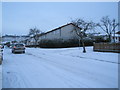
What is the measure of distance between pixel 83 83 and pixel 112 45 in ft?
48.1

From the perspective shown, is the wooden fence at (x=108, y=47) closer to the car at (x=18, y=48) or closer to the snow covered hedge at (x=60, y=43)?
the car at (x=18, y=48)

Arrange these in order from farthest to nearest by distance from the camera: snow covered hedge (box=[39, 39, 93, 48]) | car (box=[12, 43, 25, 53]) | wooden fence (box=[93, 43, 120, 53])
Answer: snow covered hedge (box=[39, 39, 93, 48])
car (box=[12, 43, 25, 53])
wooden fence (box=[93, 43, 120, 53])

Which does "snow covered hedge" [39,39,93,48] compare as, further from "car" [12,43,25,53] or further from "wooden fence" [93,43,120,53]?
"wooden fence" [93,43,120,53]

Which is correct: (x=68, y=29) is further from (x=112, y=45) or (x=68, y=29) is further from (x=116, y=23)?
(x=112, y=45)

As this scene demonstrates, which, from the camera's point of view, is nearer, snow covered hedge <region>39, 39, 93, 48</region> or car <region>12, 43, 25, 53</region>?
car <region>12, 43, 25, 53</region>

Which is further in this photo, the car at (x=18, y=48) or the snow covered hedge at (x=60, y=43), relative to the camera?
the snow covered hedge at (x=60, y=43)

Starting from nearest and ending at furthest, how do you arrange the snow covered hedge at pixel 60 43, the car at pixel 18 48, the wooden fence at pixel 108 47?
the wooden fence at pixel 108 47 → the car at pixel 18 48 → the snow covered hedge at pixel 60 43

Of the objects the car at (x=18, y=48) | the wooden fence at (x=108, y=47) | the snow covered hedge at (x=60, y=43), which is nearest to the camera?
the wooden fence at (x=108, y=47)

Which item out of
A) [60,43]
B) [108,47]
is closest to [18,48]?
[108,47]

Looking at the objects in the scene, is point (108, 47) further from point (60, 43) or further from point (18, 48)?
point (60, 43)

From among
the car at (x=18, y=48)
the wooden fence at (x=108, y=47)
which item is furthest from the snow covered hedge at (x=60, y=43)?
the wooden fence at (x=108, y=47)

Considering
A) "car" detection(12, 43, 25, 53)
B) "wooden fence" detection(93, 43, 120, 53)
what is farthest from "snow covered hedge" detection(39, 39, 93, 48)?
"wooden fence" detection(93, 43, 120, 53)

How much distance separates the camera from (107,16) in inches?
1718

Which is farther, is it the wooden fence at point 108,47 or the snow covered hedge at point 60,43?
the snow covered hedge at point 60,43
